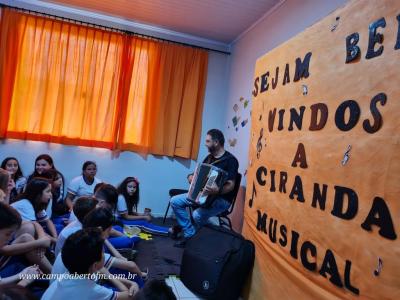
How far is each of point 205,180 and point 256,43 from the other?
1742 millimetres

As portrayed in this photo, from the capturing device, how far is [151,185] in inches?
149

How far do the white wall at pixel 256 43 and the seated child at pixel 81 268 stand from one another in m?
2.06

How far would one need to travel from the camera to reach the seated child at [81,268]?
1.12 m

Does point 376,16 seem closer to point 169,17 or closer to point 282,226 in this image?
point 282,226

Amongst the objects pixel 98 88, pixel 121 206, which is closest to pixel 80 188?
pixel 121 206

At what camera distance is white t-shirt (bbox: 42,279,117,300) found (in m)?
1.11

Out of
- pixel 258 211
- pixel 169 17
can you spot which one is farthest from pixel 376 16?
pixel 169 17

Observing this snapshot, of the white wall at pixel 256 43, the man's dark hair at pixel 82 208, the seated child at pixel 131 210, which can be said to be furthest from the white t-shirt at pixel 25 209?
the white wall at pixel 256 43

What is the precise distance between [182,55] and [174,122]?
2.83ft

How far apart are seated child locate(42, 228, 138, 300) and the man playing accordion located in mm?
1303

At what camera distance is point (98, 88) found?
139 inches

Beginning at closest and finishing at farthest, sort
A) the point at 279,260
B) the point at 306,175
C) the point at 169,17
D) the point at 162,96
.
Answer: the point at 306,175 → the point at 279,260 → the point at 169,17 → the point at 162,96

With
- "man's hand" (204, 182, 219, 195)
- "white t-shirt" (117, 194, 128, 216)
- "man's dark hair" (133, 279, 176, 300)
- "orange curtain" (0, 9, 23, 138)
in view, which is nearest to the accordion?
"man's hand" (204, 182, 219, 195)

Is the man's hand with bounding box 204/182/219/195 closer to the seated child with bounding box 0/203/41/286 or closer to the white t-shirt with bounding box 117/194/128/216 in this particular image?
the white t-shirt with bounding box 117/194/128/216
